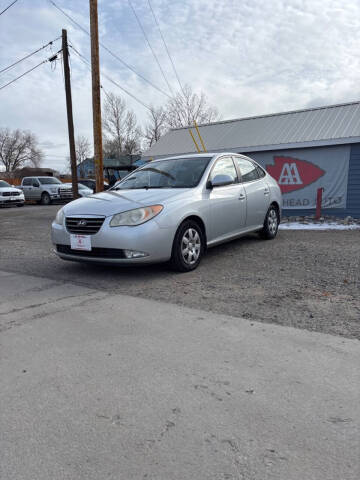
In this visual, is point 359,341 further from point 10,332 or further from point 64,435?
point 10,332

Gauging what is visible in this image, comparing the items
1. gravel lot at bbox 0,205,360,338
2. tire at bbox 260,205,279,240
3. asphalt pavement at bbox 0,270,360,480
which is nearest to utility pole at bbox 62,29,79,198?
gravel lot at bbox 0,205,360,338

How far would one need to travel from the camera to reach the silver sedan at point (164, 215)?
4633 millimetres

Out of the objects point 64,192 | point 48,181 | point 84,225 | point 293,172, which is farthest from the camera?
point 48,181

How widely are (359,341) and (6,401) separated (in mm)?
2499

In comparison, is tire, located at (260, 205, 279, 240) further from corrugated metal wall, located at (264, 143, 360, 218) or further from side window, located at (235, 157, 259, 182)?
corrugated metal wall, located at (264, 143, 360, 218)

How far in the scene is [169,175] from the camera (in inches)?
229

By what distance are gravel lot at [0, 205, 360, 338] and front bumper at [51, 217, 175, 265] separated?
0.30 m

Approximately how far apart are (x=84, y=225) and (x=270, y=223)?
394cm

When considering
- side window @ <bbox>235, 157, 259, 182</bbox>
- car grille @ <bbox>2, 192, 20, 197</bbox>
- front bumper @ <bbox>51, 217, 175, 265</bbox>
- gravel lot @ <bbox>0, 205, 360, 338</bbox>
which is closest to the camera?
gravel lot @ <bbox>0, 205, 360, 338</bbox>

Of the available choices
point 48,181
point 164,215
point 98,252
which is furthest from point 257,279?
point 48,181

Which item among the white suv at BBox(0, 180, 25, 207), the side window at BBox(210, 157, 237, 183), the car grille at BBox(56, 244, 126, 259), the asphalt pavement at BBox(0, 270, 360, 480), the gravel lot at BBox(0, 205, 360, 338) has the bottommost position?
the asphalt pavement at BBox(0, 270, 360, 480)

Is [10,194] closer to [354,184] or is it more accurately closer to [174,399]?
[354,184]

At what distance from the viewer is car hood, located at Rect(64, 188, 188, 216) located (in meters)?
4.79

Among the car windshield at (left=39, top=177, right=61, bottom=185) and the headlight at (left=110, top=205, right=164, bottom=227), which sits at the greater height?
the car windshield at (left=39, top=177, right=61, bottom=185)
